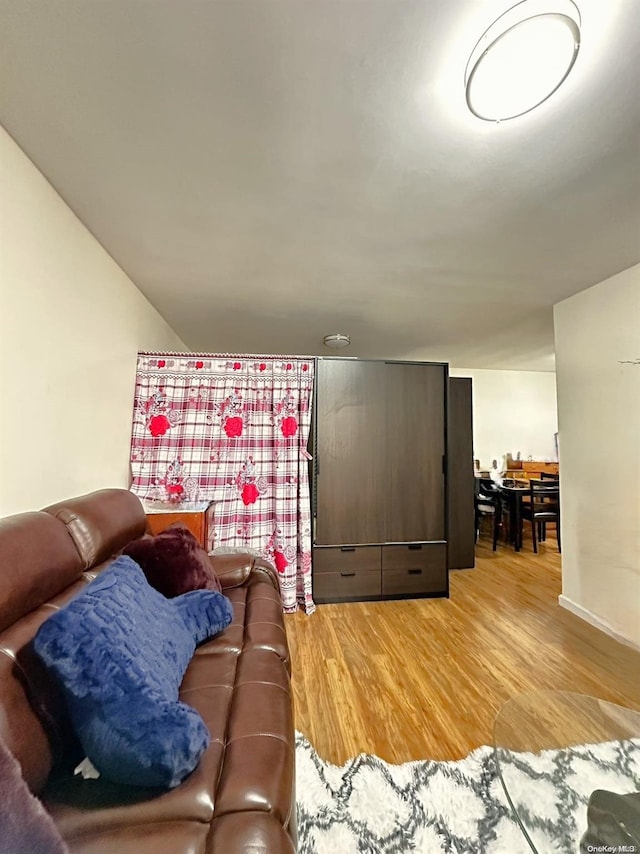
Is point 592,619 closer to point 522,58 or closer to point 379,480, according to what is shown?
point 379,480

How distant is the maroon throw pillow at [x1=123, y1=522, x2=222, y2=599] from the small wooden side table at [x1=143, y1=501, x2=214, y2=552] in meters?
0.66

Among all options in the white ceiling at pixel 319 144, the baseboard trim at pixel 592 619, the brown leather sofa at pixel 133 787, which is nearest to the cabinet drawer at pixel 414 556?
the baseboard trim at pixel 592 619

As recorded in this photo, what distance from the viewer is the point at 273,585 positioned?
2.11 m

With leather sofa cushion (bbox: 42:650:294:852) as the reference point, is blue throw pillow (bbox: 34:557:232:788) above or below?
above

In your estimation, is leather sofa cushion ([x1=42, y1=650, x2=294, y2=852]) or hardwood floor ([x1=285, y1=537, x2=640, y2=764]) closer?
leather sofa cushion ([x1=42, y1=650, x2=294, y2=852])

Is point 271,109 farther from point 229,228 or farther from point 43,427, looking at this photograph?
point 43,427

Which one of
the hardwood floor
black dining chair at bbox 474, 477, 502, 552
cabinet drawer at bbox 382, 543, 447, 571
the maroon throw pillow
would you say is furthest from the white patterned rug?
black dining chair at bbox 474, 477, 502, 552

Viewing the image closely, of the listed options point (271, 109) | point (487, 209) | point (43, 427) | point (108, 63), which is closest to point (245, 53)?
Result: point (271, 109)

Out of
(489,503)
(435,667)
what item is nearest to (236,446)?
(435,667)

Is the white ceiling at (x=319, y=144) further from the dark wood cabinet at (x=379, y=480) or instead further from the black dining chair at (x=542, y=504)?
the black dining chair at (x=542, y=504)

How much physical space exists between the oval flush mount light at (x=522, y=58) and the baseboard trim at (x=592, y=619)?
2997 mm

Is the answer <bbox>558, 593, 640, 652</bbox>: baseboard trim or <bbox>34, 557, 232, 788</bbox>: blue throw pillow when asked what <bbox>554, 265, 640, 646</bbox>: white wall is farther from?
<bbox>34, 557, 232, 788</bbox>: blue throw pillow

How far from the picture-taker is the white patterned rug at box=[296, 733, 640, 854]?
1.04m

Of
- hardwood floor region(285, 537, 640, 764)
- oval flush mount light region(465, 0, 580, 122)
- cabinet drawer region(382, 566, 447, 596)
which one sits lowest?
hardwood floor region(285, 537, 640, 764)
